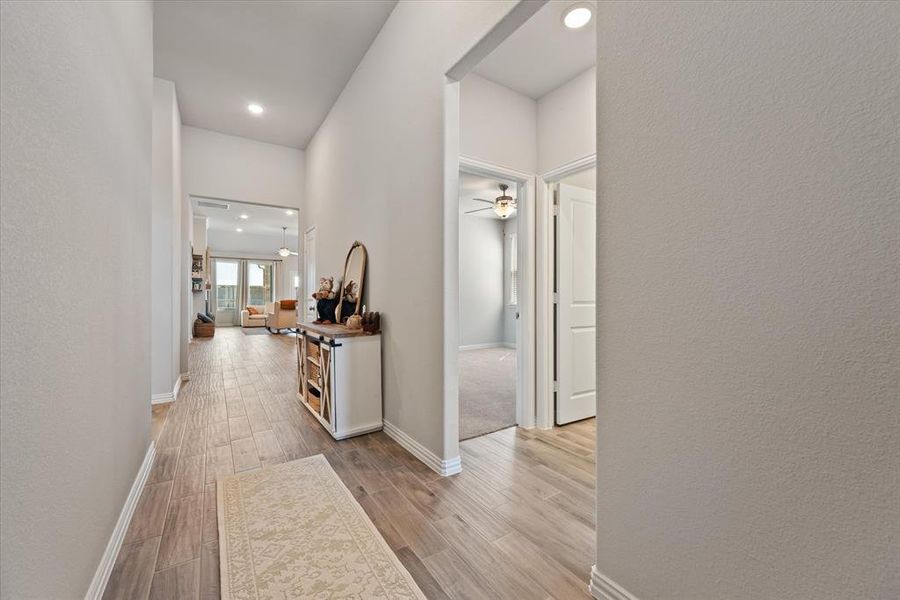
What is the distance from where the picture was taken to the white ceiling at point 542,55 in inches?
94.1

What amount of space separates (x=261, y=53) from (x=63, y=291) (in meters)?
3.21

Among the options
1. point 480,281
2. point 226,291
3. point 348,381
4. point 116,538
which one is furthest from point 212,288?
point 116,538

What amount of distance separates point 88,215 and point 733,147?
199cm

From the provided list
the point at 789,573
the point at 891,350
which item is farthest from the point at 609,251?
the point at 789,573

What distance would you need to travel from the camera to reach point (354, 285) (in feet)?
10.9

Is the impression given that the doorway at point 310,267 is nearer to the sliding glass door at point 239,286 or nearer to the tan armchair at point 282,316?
the tan armchair at point 282,316

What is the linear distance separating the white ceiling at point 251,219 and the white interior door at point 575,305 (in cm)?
584

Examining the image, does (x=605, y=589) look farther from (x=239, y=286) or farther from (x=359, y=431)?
(x=239, y=286)

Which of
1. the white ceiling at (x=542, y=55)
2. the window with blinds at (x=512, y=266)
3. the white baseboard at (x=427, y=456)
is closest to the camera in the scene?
the white baseboard at (x=427, y=456)

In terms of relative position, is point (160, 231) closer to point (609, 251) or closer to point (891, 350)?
point (609, 251)

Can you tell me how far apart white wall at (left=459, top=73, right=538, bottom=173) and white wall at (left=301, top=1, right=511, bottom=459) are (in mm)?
502

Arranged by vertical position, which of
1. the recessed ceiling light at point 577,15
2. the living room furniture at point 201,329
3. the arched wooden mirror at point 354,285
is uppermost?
the recessed ceiling light at point 577,15

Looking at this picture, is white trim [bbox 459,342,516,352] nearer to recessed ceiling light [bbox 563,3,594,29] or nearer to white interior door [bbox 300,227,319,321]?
white interior door [bbox 300,227,319,321]

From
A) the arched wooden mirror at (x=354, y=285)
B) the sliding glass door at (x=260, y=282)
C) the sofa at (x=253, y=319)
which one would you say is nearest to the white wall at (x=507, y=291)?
the arched wooden mirror at (x=354, y=285)
